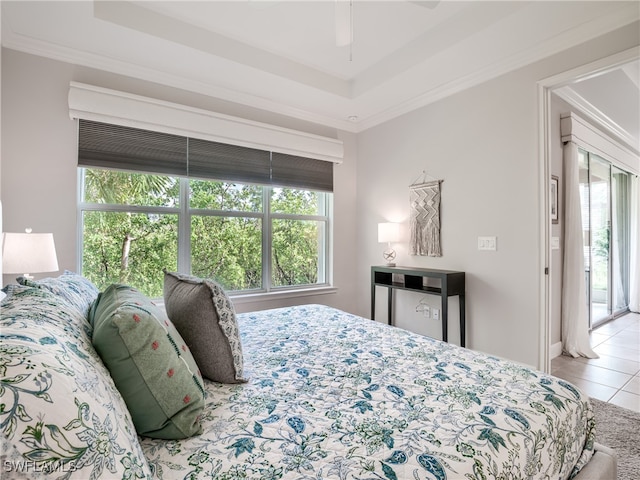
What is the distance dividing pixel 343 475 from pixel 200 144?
9.86 feet

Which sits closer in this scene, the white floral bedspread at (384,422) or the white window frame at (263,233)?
the white floral bedspread at (384,422)

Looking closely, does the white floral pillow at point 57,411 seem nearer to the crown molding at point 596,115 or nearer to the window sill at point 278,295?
the window sill at point 278,295

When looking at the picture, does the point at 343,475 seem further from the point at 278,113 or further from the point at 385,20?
the point at 278,113

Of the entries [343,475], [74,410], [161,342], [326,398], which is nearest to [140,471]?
[74,410]

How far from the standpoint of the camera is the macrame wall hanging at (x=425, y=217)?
325 cm

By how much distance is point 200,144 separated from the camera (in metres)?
3.10

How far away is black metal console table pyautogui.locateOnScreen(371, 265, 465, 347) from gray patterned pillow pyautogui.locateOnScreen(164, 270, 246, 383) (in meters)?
2.08

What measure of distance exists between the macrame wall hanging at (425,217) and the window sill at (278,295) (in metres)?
1.13

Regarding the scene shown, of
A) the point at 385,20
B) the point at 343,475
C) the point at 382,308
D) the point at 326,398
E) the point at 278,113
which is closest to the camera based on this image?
the point at 343,475

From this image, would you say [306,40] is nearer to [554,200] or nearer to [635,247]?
[554,200]

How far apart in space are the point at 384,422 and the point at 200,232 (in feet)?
8.85

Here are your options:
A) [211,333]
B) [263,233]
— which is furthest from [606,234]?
[211,333]

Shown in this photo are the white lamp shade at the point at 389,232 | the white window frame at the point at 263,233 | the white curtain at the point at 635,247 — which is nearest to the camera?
the white window frame at the point at 263,233

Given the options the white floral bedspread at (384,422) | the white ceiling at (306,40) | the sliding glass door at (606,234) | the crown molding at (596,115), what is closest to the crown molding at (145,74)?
the white ceiling at (306,40)
